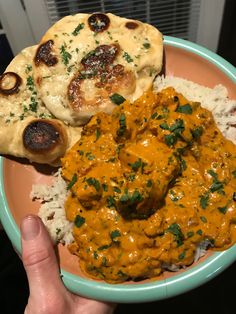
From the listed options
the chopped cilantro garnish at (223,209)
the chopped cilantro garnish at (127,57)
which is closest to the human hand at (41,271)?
the chopped cilantro garnish at (223,209)

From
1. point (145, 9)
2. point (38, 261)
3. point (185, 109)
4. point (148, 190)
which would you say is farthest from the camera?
point (145, 9)

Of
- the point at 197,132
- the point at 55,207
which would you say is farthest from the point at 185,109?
the point at 55,207

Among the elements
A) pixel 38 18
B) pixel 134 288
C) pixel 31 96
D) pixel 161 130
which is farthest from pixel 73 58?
pixel 134 288

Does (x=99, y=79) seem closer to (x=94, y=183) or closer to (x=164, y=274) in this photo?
(x=94, y=183)

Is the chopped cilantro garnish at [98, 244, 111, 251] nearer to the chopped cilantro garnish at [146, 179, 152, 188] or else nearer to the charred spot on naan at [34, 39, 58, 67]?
the chopped cilantro garnish at [146, 179, 152, 188]

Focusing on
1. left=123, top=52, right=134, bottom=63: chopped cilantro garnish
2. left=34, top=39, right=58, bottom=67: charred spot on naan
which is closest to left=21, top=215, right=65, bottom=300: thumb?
left=34, top=39, right=58, bottom=67: charred spot on naan

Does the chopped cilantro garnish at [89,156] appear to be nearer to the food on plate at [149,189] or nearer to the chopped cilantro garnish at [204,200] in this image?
the food on plate at [149,189]

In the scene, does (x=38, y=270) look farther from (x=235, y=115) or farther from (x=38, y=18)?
(x=38, y=18)
